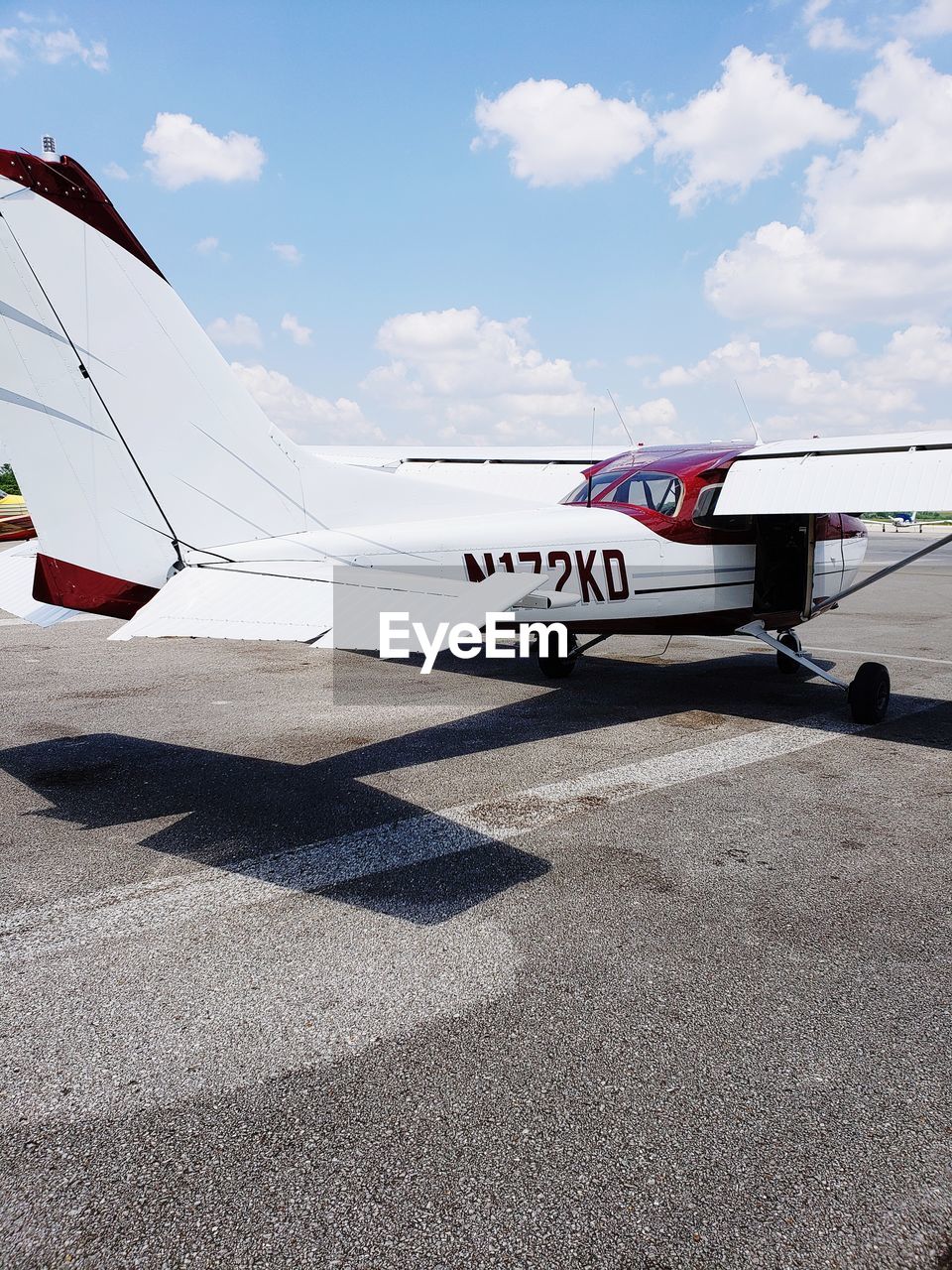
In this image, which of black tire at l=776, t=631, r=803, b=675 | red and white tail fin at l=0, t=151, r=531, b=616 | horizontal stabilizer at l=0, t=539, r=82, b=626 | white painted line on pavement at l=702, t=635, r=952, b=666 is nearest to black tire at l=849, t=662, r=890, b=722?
black tire at l=776, t=631, r=803, b=675

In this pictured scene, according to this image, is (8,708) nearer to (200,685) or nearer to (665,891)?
(200,685)

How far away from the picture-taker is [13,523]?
26719 millimetres

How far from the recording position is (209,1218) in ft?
7.81

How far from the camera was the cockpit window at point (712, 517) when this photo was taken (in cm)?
861

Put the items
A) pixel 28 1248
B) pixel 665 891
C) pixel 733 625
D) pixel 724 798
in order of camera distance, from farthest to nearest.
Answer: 1. pixel 733 625
2. pixel 724 798
3. pixel 665 891
4. pixel 28 1248

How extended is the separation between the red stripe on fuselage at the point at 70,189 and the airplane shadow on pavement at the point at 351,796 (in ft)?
12.0

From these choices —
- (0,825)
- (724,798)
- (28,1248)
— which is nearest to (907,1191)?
(28,1248)

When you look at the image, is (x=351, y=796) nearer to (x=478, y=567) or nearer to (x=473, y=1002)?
(x=478, y=567)

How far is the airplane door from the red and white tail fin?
5.66 m

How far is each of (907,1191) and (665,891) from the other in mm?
2026

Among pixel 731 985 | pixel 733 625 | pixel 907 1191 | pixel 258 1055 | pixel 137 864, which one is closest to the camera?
pixel 907 1191

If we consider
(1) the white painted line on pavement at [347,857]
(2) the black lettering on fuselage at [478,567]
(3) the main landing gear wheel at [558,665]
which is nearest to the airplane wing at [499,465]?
(3) the main landing gear wheel at [558,665]

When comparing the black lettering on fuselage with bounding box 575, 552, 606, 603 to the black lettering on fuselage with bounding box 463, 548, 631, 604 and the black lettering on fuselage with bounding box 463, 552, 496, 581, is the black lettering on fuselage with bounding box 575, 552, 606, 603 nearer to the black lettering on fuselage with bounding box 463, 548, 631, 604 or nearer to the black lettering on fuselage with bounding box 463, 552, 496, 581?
the black lettering on fuselage with bounding box 463, 548, 631, 604

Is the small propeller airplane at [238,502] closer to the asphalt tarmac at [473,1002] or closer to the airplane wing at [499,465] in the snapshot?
the asphalt tarmac at [473,1002]
